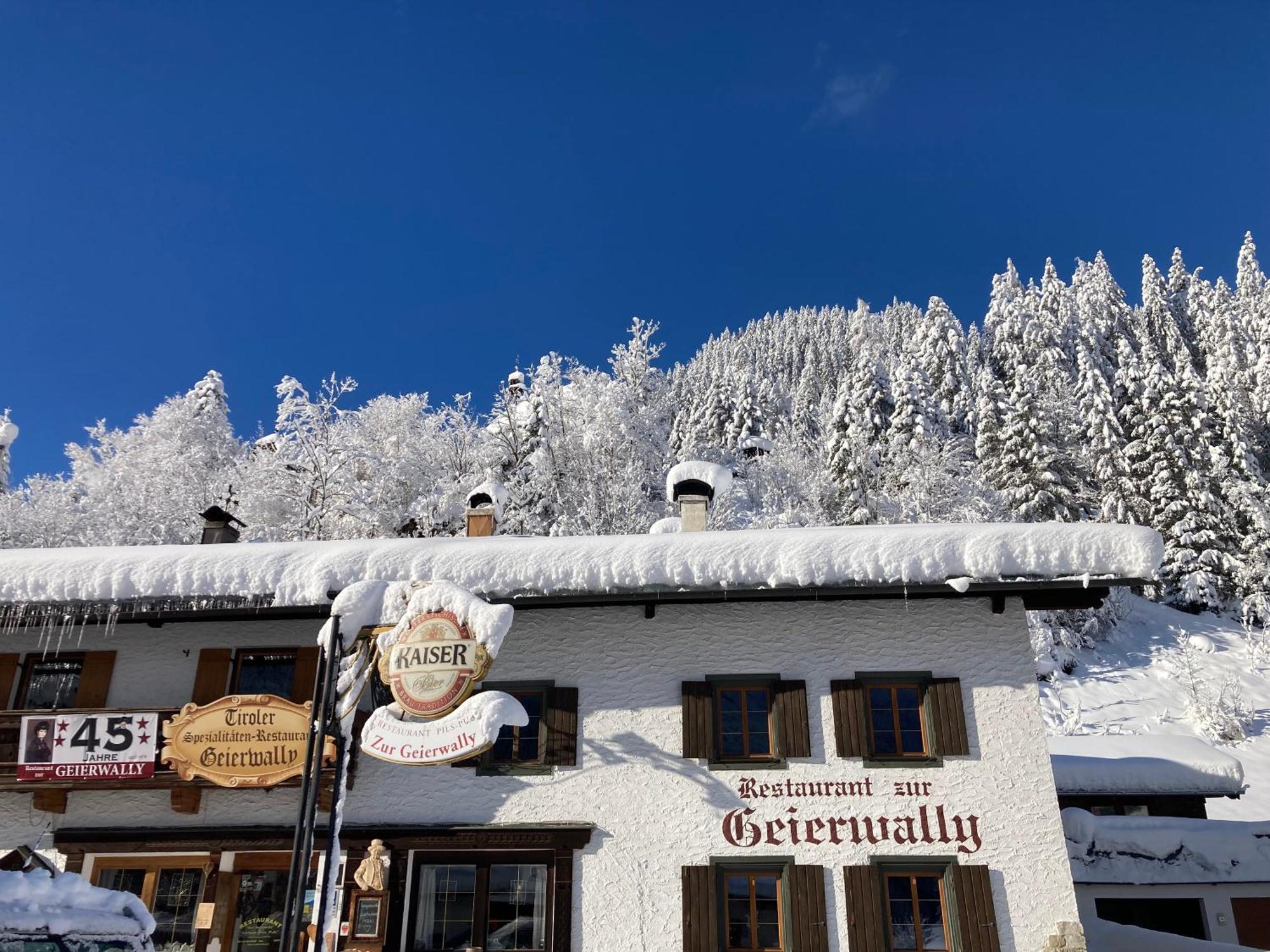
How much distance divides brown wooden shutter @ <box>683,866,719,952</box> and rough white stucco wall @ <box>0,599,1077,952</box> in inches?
5.4

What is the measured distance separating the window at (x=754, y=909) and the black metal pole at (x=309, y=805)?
5.08m

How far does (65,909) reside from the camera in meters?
5.65

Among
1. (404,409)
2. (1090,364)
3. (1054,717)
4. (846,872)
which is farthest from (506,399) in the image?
(1090,364)

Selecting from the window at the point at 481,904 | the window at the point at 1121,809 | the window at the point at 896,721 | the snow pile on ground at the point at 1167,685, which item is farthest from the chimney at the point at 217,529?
the snow pile on ground at the point at 1167,685

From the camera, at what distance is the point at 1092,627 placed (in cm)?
3819

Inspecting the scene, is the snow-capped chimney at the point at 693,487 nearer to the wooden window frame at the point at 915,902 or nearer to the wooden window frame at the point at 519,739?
the wooden window frame at the point at 519,739

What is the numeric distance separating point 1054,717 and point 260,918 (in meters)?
27.4

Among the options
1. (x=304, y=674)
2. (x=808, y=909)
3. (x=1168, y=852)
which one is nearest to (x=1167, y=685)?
(x=1168, y=852)

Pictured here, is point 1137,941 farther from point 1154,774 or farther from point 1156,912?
point 1154,774

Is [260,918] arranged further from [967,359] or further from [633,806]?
[967,359]

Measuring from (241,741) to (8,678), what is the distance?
4334 millimetres

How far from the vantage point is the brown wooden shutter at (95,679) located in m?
12.6

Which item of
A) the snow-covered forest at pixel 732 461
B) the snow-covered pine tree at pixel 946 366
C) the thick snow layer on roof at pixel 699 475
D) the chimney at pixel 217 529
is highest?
the snow-covered pine tree at pixel 946 366

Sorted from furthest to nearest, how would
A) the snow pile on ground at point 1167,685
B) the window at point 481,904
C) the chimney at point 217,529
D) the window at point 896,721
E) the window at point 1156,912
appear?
the snow pile on ground at point 1167,685
the chimney at point 217,529
the window at point 1156,912
the window at point 896,721
the window at point 481,904
